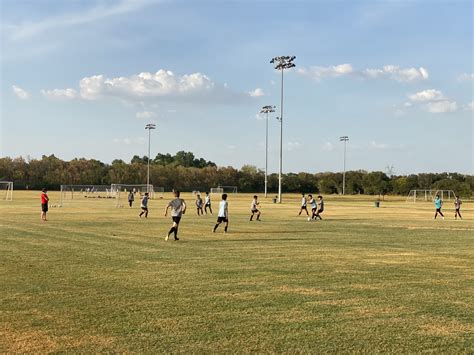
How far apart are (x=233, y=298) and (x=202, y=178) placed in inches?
5394

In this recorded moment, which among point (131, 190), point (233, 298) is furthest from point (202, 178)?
point (233, 298)

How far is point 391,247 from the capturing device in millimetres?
17094

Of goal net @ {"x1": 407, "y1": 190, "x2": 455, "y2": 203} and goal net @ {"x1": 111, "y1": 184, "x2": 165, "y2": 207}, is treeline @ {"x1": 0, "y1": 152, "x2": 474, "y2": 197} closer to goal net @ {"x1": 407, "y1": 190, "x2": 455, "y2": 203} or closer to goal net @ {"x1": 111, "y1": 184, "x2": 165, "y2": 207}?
goal net @ {"x1": 407, "y1": 190, "x2": 455, "y2": 203}

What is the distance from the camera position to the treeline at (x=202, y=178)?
403 feet

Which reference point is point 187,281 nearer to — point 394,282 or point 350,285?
point 350,285

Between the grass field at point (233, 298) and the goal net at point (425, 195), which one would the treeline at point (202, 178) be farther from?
the grass field at point (233, 298)

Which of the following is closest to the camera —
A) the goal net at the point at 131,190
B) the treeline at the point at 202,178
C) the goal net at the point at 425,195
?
the goal net at the point at 131,190

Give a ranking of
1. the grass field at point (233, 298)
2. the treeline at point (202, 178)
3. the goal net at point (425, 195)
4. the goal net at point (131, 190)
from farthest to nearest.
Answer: the treeline at point (202, 178) < the goal net at point (425, 195) < the goal net at point (131, 190) < the grass field at point (233, 298)

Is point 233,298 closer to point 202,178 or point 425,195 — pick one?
point 425,195

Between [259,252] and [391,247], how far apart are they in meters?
4.83

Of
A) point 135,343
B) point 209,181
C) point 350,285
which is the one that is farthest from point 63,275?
point 209,181

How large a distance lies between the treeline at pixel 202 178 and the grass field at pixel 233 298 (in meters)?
103

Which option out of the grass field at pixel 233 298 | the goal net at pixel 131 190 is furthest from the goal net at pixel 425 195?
the grass field at pixel 233 298

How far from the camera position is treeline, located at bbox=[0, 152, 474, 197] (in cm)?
12269
